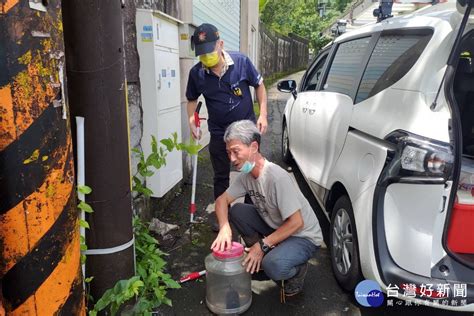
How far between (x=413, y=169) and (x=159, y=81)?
7.94 ft

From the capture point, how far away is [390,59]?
276cm

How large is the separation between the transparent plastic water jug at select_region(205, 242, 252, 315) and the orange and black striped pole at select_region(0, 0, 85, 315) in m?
1.26

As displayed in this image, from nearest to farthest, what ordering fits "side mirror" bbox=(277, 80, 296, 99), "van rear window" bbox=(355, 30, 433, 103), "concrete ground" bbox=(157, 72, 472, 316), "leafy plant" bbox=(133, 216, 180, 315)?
"leafy plant" bbox=(133, 216, 180, 315) < "van rear window" bbox=(355, 30, 433, 103) < "concrete ground" bbox=(157, 72, 472, 316) < "side mirror" bbox=(277, 80, 296, 99)

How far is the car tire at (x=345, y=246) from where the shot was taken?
2.60 meters

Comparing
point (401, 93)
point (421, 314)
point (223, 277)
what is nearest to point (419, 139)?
point (401, 93)

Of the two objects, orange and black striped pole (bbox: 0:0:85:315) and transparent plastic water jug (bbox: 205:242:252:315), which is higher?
orange and black striped pole (bbox: 0:0:85:315)

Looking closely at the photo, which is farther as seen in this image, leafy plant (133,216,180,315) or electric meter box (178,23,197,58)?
electric meter box (178,23,197,58)

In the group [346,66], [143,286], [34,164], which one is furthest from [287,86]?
[34,164]

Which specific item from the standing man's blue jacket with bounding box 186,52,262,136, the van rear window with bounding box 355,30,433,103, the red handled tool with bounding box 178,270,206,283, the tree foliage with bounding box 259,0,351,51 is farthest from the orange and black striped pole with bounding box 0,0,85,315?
the tree foliage with bounding box 259,0,351,51

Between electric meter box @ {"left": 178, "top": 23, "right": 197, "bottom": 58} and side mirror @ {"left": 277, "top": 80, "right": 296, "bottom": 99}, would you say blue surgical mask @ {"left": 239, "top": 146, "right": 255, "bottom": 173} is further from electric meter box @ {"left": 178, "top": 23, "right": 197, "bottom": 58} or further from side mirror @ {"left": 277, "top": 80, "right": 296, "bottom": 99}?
side mirror @ {"left": 277, "top": 80, "right": 296, "bottom": 99}

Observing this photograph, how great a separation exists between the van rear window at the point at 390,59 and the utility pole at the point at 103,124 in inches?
66.3

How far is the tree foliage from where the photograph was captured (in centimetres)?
2065

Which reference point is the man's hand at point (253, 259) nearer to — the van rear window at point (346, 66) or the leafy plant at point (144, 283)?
the leafy plant at point (144, 283)

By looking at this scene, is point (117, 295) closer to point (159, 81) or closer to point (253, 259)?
point (253, 259)
